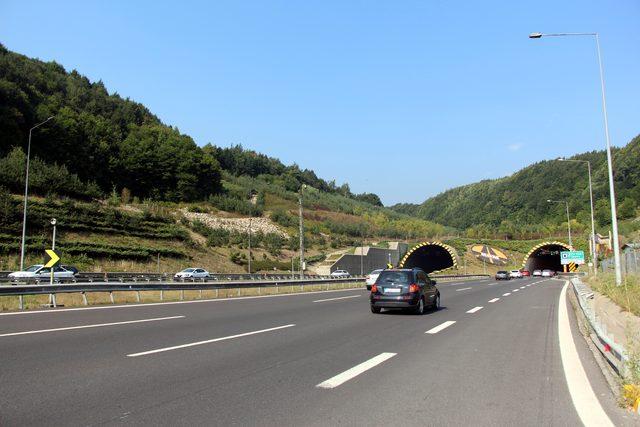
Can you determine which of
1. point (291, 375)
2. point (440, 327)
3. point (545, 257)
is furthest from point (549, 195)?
point (291, 375)

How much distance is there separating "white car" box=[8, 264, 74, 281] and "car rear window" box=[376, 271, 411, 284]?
2531 cm

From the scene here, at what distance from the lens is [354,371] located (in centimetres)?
793

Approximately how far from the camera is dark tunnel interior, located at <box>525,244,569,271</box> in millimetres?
98750

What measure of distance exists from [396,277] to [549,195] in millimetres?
150130

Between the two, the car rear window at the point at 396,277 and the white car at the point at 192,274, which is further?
the white car at the point at 192,274

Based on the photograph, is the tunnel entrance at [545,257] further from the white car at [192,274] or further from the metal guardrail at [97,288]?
the metal guardrail at [97,288]

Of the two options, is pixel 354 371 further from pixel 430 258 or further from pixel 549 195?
pixel 549 195

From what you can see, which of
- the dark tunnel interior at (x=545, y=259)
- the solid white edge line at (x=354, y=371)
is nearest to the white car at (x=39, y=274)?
the solid white edge line at (x=354, y=371)

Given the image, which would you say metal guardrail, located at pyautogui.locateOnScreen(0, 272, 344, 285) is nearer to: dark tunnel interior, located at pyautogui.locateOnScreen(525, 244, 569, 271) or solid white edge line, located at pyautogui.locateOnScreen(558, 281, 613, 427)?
solid white edge line, located at pyautogui.locateOnScreen(558, 281, 613, 427)

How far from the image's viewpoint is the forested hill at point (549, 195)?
11394 cm

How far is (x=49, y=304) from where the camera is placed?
1917 cm

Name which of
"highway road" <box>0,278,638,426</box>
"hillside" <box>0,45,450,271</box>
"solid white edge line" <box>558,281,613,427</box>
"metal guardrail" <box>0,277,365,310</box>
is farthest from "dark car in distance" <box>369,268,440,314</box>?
"hillside" <box>0,45,450,271</box>

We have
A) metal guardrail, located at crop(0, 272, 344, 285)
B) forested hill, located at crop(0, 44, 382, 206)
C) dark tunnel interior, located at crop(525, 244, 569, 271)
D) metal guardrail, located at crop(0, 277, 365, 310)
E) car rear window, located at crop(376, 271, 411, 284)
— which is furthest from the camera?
dark tunnel interior, located at crop(525, 244, 569, 271)

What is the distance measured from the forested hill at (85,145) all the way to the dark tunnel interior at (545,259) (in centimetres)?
6875
